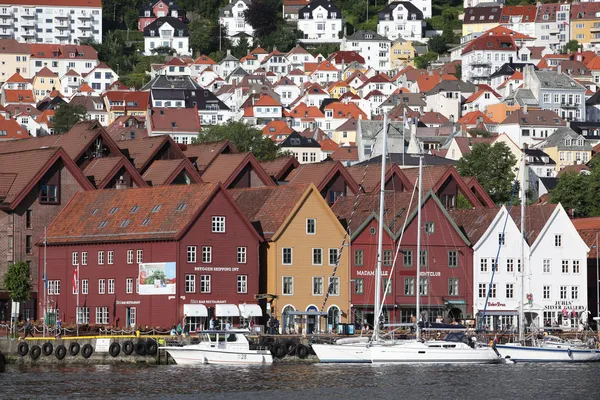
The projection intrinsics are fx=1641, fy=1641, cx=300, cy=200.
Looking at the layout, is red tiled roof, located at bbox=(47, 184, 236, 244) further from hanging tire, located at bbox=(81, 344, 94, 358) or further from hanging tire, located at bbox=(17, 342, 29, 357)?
hanging tire, located at bbox=(17, 342, 29, 357)

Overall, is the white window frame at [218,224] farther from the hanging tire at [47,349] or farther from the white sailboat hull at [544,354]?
the white sailboat hull at [544,354]

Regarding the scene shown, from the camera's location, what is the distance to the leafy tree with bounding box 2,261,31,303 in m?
99.3

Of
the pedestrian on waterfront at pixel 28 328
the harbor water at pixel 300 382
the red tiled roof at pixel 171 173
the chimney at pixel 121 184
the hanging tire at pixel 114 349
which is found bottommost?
the harbor water at pixel 300 382

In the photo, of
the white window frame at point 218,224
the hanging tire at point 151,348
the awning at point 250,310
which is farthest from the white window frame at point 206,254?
the hanging tire at point 151,348

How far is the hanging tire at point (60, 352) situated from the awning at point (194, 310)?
939 cm

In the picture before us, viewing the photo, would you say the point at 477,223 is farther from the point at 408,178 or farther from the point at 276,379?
the point at 276,379

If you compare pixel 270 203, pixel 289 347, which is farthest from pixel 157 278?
pixel 289 347

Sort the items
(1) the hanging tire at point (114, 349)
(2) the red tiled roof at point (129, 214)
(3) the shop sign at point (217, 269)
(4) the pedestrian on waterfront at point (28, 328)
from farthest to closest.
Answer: (2) the red tiled roof at point (129, 214)
(3) the shop sign at point (217, 269)
(4) the pedestrian on waterfront at point (28, 328)
(1) the hanging tire at point (114, 349)

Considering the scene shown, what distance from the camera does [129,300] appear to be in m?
97.3

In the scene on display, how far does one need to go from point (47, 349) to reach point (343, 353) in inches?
619

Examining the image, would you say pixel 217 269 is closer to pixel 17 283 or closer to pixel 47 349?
pixel 17 283

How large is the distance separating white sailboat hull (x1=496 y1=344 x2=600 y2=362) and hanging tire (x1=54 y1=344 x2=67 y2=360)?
2392 centimetres

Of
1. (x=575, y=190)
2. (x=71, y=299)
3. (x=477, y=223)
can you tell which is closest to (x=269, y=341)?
(x=71, y=299)

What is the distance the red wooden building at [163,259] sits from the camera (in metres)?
95.7
